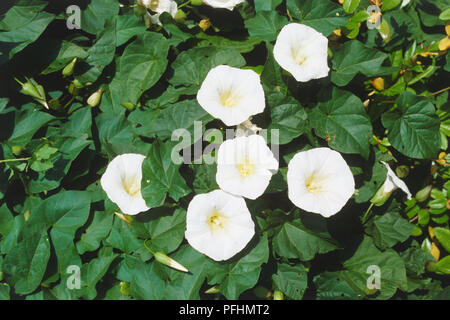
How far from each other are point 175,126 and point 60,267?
758 mm

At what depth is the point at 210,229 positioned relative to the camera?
1.53 meters

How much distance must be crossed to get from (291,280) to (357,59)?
1.06 metres

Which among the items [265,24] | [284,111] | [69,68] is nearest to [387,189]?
[284,111]

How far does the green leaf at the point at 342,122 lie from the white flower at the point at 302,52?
0.15 meters

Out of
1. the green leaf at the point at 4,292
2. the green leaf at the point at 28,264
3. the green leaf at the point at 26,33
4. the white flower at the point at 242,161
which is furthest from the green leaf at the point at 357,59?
the green leaf at the point at 4,292

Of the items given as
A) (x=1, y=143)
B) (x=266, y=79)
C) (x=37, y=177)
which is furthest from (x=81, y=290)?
(x=266, y=79)

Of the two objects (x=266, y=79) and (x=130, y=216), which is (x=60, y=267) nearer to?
(x=130, y=216)

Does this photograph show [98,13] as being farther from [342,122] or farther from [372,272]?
[372,272]

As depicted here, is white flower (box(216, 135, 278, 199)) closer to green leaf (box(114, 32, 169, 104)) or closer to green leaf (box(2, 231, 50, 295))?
green leaf (box(114, 32, 169, 104))

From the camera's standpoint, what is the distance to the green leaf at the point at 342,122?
167 cm

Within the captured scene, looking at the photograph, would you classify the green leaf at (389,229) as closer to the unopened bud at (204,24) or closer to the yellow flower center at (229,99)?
the yellow flower center at (229,99)

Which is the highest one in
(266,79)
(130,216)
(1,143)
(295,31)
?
(295,31)

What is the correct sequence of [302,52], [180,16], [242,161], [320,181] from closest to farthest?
1. [242,161]
2. [320,181]
3. [302,52]
4. [180,16]

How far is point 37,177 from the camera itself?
1645 mm
